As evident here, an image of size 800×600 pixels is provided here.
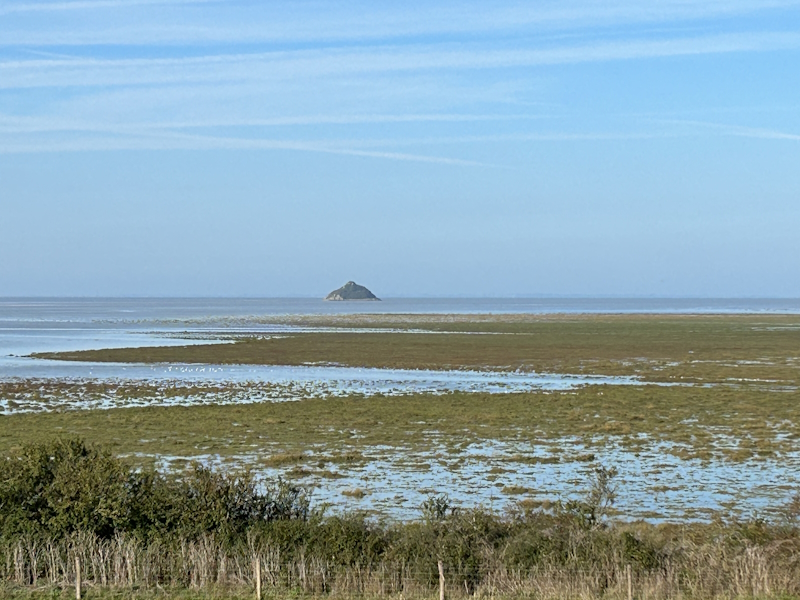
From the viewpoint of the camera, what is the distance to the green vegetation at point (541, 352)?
191ft

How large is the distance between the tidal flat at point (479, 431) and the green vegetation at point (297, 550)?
5315 millimetres

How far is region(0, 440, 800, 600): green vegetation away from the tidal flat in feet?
17.4

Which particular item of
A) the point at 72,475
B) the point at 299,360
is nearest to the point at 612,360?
the point at 299,360

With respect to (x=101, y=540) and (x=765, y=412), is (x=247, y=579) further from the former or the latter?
(x=765, y=412)

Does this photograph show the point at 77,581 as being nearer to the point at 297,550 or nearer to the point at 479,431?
the point at 297,550

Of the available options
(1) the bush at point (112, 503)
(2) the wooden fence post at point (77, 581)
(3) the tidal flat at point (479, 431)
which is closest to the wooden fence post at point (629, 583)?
(1) the bush at point (112, 503)

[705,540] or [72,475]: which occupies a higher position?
[72,475]

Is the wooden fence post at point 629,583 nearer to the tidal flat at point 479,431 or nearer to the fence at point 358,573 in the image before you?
the fence at point 358,573

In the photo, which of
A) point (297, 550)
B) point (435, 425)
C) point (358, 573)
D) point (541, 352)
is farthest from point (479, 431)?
point (541, 352)

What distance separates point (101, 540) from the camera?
49.9 ft

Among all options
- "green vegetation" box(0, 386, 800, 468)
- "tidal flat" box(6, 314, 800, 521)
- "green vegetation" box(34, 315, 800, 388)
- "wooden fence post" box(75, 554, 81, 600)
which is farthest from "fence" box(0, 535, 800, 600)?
"green vegetation" box(34, 315, 800, 388)

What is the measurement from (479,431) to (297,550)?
18.6 m

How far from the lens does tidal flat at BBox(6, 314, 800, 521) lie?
23.1 m

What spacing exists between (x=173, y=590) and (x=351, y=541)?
2.78 m
